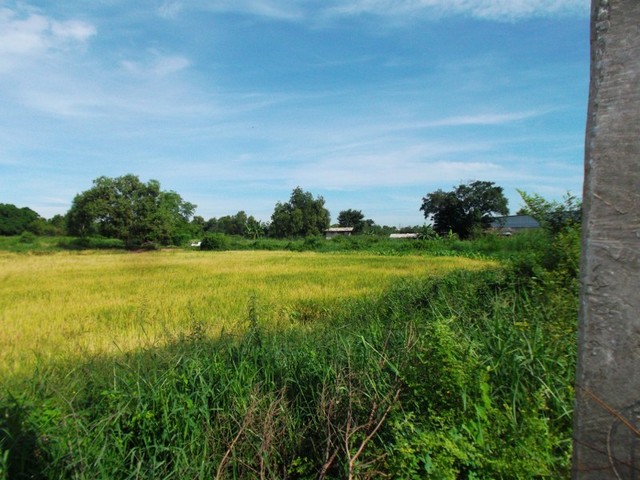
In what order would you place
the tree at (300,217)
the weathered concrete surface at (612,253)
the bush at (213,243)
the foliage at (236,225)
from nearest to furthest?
the weathered concrete surface at (612,253) < the bush at (213,243) < the tree at (300,217) < the foliage at (236,225)

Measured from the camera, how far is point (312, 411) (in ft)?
9.25

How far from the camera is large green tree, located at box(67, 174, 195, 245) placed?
1350 inches

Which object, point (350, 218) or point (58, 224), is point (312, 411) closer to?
point (58, 224)

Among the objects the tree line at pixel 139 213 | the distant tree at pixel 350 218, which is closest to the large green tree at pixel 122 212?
the tree line at pixel 139 213

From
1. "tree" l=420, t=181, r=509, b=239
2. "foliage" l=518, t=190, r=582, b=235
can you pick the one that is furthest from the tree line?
"foliage" l=518, t=190, r=582, b=235

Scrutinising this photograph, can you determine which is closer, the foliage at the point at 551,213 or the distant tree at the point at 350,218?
the foliage at the point at 551,213

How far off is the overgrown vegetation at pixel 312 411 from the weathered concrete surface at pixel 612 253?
3.44ft

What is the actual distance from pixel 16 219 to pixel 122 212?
22075 mm

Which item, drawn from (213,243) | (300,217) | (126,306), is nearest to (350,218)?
(300,217)

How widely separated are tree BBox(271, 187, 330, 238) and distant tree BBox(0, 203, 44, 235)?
29683mm

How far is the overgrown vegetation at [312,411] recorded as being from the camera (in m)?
2.12

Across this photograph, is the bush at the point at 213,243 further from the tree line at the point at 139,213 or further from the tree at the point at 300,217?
the tree at the point at 300,217

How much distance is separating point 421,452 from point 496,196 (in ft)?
125

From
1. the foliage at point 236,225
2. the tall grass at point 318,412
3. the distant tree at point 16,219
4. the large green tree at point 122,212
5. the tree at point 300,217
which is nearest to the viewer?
the tall grass at point 318,412
